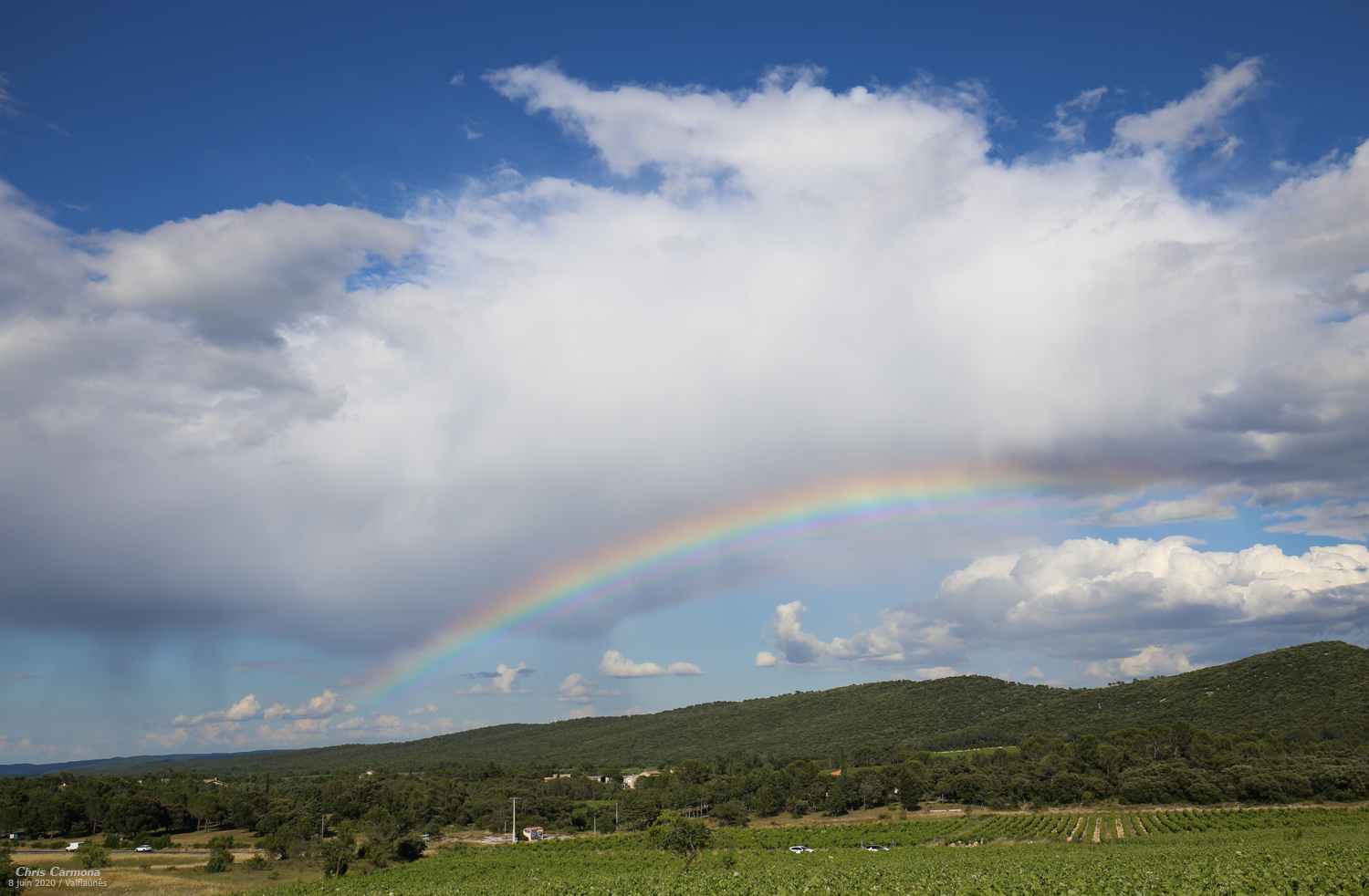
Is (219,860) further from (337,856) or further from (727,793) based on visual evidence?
(727,793)

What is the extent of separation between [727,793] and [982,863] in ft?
275

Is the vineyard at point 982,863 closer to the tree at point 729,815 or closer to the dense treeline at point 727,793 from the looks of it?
the dense treeline at point 727,793

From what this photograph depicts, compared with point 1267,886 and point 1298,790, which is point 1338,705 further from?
point 1267,886

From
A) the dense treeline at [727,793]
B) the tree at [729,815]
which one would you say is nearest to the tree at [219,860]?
the dense treeline at [727,793]

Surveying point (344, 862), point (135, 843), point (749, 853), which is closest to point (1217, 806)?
point (749, 853)

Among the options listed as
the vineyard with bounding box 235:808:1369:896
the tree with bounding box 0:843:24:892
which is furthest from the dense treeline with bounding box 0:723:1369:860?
the tree with bounding box 0:843:24:892

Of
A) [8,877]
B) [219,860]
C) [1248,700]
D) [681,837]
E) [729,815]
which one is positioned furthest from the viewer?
[1248,700]

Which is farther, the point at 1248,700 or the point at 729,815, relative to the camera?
the point at 1248,700

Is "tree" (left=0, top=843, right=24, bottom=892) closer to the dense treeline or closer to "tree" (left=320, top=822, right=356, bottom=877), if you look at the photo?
"tree" (left=320, top=822, right=356, bottom=877)

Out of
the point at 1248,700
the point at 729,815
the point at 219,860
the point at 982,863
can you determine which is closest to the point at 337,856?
the point at 219,860

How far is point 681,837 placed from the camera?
78000mm

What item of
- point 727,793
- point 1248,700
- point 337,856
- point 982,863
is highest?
point 982,863

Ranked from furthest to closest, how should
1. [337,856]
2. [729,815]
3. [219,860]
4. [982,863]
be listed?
[729,815], [337,856], [219,860], [982,863]

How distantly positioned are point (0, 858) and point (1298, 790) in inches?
5049
